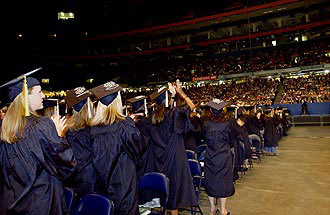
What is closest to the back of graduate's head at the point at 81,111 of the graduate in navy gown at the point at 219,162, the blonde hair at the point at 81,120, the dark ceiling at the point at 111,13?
the blonde hair at the point at 81,120

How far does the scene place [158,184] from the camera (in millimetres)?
3514

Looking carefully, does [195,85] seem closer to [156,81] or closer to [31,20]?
[156,81]

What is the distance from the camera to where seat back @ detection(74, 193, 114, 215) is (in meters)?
2.58

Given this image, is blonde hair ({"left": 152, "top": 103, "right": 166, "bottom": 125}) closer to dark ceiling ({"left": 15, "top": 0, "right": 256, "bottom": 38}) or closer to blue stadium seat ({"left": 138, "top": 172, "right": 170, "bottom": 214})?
blue stadium seat ({"left": 138, "top": 172, "right": 170, "bottom": 214})

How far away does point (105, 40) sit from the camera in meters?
42.6

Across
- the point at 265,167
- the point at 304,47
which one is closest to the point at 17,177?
the point at 265,167

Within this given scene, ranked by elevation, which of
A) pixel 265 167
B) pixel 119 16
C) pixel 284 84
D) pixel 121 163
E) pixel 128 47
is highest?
pixel 119 16

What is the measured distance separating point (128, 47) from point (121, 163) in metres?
43.5

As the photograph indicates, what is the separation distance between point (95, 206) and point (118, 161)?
0.54 metres

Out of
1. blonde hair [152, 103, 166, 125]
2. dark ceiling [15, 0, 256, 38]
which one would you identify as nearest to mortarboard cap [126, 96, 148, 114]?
blonde hair [152, 103, 166, 125]

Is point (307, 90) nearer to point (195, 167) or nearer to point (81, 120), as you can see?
point (195, 167)

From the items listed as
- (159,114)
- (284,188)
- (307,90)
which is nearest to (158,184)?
(159,114)

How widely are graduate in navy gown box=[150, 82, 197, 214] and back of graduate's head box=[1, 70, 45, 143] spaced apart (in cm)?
202

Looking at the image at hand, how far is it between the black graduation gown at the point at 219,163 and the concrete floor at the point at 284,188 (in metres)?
0.65
